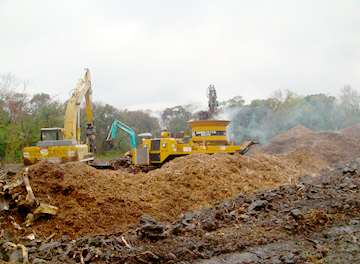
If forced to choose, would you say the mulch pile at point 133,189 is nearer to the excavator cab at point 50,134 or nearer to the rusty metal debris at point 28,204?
the rusty metal debris at point 28,204

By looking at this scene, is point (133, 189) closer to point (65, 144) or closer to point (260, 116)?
point (65, 144)

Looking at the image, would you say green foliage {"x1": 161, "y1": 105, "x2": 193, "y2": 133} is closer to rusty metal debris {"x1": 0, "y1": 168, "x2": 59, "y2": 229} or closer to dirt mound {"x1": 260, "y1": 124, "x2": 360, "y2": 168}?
dirt mound {"x1": 260, "y1": 124, "x2": 360, "y2": 168}

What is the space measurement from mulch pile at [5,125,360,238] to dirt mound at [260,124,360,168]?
4.61 metres

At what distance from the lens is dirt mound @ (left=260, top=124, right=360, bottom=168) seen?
14453 millimetres

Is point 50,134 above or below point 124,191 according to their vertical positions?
above

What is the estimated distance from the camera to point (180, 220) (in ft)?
16.9

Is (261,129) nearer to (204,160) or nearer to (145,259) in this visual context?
(204,160)

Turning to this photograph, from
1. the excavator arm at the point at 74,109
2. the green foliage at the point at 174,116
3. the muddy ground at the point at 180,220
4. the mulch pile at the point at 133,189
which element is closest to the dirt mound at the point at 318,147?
the mulch pile at the point at 133,189

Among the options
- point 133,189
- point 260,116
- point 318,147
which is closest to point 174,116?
point 260,116

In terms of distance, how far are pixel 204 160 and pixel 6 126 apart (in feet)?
53.0

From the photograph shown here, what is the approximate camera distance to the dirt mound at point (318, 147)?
14.5 m

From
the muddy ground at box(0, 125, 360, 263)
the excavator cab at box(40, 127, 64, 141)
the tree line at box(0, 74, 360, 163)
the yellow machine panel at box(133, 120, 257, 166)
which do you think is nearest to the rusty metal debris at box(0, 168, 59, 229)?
the muddy ground at box(0, 125, 360, 263)

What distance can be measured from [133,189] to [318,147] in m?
14.2

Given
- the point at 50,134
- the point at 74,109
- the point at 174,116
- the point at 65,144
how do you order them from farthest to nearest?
the point at 174,116
the point at 74,109
the point at 50,134
the point at 65,144
